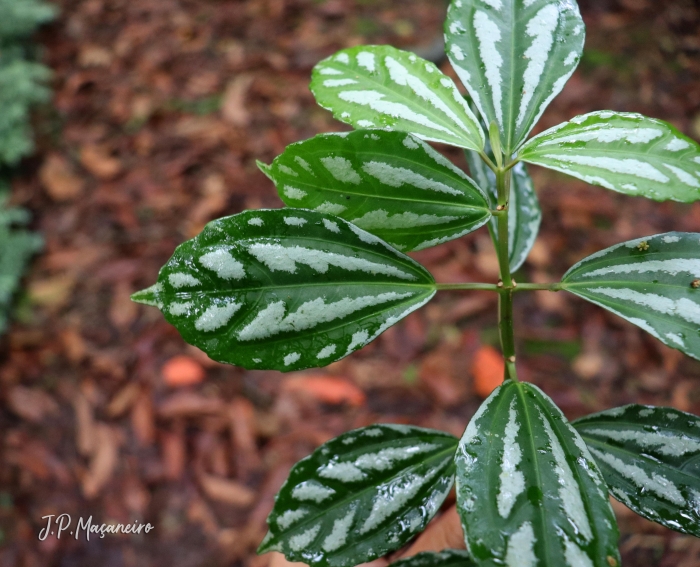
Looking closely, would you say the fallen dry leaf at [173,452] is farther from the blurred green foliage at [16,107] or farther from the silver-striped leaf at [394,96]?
the silver-striped leaf at [394,96]

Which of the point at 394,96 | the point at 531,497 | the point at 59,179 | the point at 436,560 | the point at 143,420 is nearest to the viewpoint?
the point at 531,497

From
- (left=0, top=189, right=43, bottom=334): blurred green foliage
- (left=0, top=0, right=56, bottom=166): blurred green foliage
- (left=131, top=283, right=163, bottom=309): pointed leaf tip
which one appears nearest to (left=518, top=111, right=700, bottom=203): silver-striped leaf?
(left=131, top=283, right=163, bottom=309): pointed leaf tip

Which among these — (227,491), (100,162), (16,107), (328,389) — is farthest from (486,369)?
(16,107)

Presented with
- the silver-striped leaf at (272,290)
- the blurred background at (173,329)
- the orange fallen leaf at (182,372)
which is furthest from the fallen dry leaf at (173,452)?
the silver-striped leaf at (272,290)

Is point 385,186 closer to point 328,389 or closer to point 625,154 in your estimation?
point 625,154

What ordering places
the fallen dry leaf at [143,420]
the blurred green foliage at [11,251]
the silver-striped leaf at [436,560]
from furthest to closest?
the blurred green foliage at [11,251], the fallen dry leaf at [143,420], the silver-striped leaf at [436,560]

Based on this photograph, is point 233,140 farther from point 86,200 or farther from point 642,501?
point 642,501

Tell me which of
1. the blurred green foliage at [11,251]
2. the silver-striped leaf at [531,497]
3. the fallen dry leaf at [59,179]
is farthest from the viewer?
the fallen dry leaf at [59,179]

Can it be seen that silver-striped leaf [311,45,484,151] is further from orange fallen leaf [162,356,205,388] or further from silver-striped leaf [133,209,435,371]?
orange fallen leaf [162,356,205,388]
